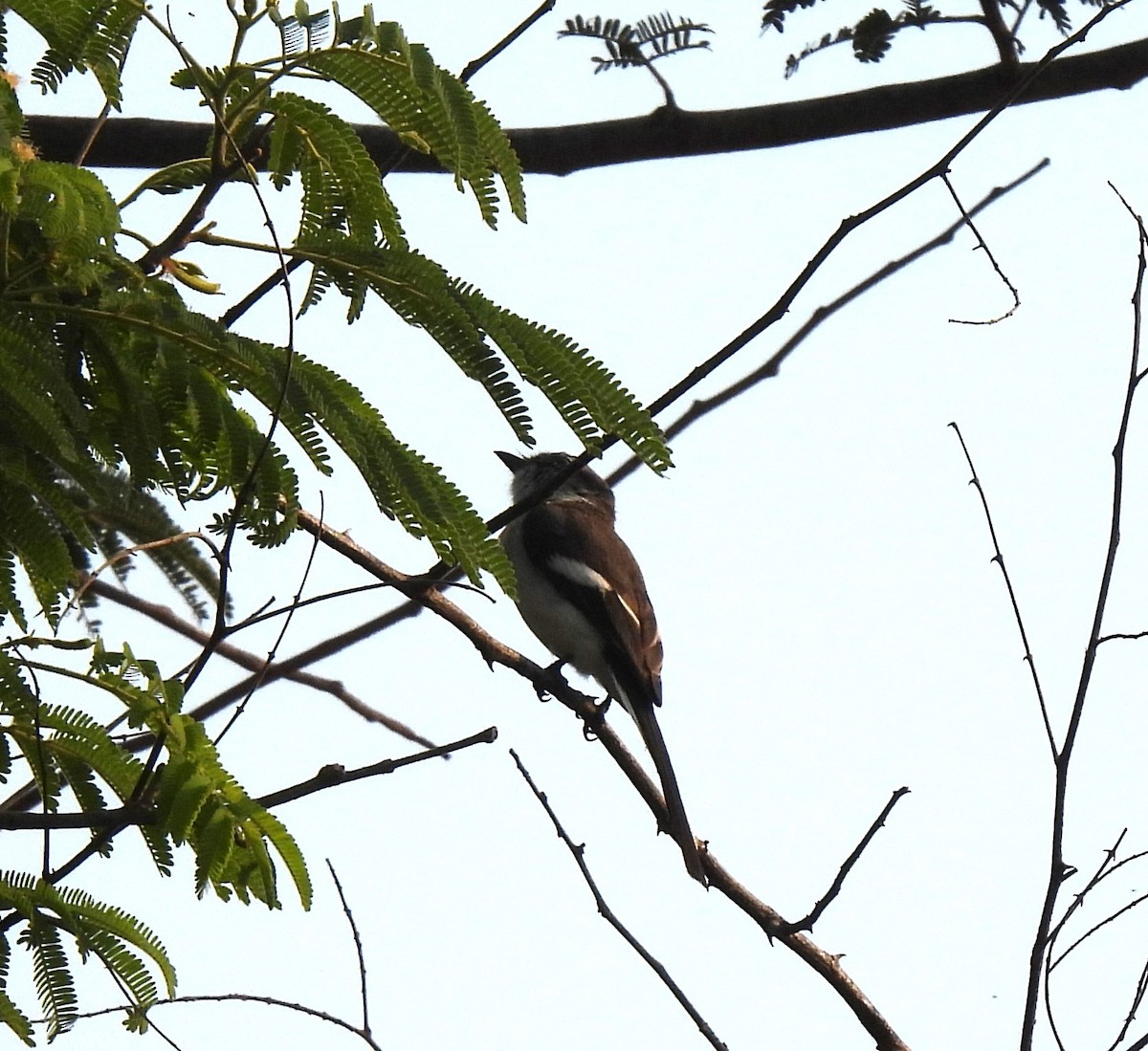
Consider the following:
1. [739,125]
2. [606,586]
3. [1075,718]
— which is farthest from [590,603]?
[1075,718]

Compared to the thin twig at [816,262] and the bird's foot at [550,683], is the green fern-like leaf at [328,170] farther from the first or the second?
the bird's foot at [550,683]

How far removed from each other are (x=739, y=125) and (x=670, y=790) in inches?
97.1

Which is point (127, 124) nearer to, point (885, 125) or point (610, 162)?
point (610, 162)

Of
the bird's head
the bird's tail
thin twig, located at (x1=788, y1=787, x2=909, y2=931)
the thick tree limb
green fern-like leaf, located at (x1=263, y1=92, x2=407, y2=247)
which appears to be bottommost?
thin twig, located at (x1=788, y1=787, x2=909, y2=931)

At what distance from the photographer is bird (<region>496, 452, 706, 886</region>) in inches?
296

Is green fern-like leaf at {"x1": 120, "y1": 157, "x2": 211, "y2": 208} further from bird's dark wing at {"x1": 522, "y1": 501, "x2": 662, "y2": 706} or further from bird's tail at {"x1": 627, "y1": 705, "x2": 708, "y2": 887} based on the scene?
bird's dark wing at {"x1": 522, "y1": 501, "x2": 662, "y2": 706}

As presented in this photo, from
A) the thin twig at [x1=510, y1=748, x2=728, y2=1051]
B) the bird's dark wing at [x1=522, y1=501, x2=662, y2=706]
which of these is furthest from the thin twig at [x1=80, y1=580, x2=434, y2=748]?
the bird's dark wing at [x1=522, y1=501, x2=662, y2=706]

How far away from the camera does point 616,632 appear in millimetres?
7637

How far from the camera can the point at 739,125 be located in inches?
215

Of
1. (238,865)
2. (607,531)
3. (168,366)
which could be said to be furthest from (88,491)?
(607,531)

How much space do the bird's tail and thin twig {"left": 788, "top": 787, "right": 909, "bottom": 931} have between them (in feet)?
1.70

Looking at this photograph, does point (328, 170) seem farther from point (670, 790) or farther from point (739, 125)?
point (670, 790)

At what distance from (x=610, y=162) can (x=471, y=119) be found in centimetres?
246

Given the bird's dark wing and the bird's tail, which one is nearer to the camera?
the bird's tail
